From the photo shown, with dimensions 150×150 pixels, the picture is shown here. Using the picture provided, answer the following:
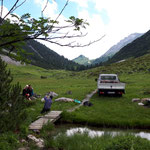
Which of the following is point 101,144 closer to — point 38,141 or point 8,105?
point 38,141

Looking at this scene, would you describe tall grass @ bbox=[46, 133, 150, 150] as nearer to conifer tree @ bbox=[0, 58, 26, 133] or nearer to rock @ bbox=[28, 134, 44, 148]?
rock @ bbox=[28, 134, 44, 148]

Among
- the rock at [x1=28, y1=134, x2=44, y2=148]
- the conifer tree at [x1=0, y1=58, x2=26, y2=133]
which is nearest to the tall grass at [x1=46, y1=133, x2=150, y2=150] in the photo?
the rock at [x1=28, y1=134, x2=44, y2=148]

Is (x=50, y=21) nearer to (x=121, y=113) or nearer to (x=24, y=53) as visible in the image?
(x=24, y=53)

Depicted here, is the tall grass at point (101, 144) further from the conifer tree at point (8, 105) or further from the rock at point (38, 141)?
the conifer tree at point (8, 105)

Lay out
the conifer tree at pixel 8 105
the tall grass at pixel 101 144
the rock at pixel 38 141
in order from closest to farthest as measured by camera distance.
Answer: the tall grass at pixel 101 144 < the rock at pixel 38 141 < the conifer tree at pixel 8 105

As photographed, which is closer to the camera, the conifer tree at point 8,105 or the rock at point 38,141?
the rock at point 38,141

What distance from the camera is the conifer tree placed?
23.7 ft

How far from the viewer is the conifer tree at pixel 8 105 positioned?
7.22 m

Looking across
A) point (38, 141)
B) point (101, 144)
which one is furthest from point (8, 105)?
point (101, 144)

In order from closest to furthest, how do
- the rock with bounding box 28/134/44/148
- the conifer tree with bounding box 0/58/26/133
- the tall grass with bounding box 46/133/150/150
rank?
the tall grass with bounding box 46/133/150/150
the rock with bounding box 28/134/44/148
the conifer tree with bounding box 0/58/26/133

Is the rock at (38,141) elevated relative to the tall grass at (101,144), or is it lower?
lower

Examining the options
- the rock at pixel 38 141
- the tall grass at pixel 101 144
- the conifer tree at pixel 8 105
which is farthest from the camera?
the conifer tree at pixel 8 105

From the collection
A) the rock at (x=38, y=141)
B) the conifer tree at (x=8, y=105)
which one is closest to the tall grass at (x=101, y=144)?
the rock at (x=38, y=141)

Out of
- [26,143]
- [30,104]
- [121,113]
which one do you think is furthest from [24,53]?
[30,104]
